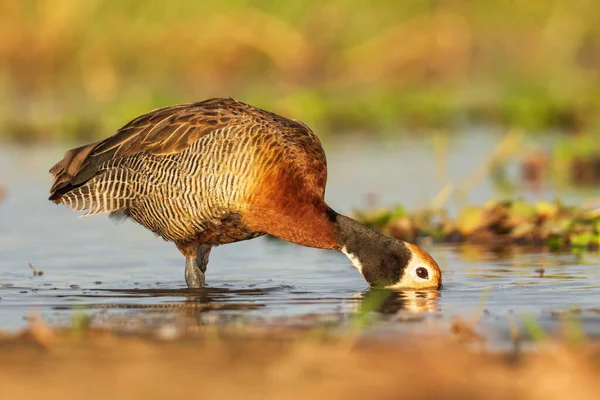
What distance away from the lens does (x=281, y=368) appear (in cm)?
542

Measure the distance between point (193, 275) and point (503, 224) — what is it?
316 centimetres

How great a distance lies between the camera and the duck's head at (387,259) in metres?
8.53

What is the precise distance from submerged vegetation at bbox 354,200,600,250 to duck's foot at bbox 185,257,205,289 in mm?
2530

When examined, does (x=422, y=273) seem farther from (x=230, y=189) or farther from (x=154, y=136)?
(x=154, y=136)

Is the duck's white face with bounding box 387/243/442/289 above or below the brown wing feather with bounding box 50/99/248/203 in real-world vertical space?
below

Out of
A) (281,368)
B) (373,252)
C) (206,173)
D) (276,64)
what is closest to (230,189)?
(206,173)

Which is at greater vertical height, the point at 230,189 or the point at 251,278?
the point at 230,189

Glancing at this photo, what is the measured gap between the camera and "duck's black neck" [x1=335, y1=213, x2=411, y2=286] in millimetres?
8617

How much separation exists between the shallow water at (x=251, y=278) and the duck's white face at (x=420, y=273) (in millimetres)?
100

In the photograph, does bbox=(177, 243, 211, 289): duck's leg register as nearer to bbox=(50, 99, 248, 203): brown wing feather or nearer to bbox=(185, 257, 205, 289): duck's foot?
bbox=(185, 257, 205, 289): duck's foot

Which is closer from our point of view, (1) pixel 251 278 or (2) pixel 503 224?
(1) pixel 251 278

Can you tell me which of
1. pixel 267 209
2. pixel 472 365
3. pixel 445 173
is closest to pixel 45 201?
pixel 445 173

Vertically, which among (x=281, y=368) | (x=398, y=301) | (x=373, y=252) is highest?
(x=373, y=252)

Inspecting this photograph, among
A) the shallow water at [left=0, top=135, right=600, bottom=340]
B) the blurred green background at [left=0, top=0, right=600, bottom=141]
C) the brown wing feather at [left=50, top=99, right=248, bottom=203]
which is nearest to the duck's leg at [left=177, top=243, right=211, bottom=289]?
the shallow water at [left=0, top=135, right=600, bottom=340]
